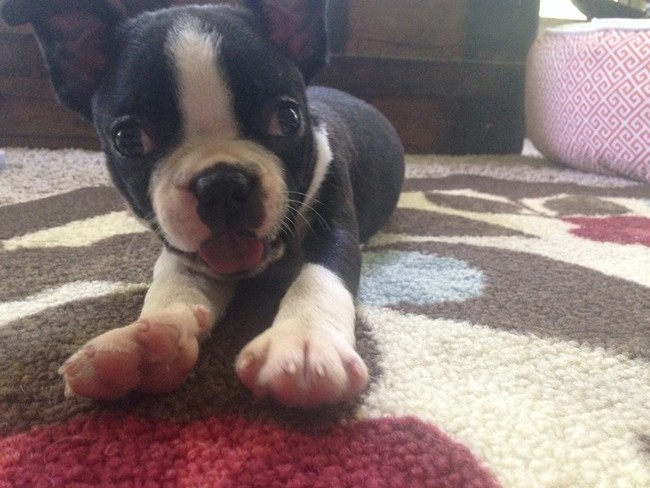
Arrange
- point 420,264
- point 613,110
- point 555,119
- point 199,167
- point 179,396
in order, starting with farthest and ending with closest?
1. point 555,119
2. point 613,110
3. point 420,264
4. point 199,167
5. point 179,396

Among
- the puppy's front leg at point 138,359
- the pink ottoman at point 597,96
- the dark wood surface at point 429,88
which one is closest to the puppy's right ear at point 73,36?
the puppy's front leg at point 138,359

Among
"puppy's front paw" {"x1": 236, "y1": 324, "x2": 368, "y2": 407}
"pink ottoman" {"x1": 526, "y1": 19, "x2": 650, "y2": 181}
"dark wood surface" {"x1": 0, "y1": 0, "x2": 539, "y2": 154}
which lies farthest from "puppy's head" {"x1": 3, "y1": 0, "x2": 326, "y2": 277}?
"dark wood surface" {"x1": 0, "y1": 0, "x2": 539, "y2": 154}

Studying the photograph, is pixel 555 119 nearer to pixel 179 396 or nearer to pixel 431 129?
pixel 431 129

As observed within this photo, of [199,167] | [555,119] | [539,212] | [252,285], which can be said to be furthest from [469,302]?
[555,119]

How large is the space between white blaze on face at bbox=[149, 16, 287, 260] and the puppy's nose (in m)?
0.01

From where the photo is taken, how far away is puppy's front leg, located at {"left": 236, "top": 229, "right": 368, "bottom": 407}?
28.5 inches

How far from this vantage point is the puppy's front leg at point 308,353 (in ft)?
2.38

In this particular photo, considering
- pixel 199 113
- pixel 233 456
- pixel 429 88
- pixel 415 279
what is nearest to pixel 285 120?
pixel 199 113

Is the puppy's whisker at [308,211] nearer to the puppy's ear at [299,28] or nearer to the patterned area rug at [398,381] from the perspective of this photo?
the patterned area rug at [398,381]

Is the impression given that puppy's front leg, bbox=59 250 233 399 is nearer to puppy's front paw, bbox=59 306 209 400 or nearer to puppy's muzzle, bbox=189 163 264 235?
puppy's front paw, bbox=59 306 209 400

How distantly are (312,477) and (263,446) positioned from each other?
7 centimetres

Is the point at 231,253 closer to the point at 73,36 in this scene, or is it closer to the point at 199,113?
the point at 199,113

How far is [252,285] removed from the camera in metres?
1.22

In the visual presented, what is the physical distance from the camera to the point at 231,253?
3.48ft
